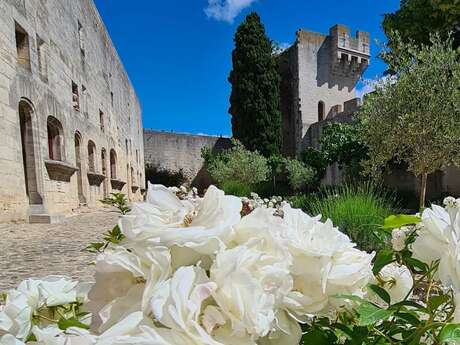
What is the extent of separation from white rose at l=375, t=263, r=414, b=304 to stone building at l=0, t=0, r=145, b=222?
313 inches

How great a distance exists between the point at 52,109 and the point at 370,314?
10.8 meters

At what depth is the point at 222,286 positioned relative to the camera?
44 centimetres

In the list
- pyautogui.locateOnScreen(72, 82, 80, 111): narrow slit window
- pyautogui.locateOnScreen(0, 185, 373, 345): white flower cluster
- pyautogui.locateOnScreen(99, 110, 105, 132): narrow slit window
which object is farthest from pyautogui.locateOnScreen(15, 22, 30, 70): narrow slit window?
pyautogui.locateOnScreen(0, 185, 373, 345): white flower cluster

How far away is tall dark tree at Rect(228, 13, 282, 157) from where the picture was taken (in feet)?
67.8

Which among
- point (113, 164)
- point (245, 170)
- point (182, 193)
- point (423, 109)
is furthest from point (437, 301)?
point (113, 164)

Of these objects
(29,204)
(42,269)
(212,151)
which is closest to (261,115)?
(212,151)

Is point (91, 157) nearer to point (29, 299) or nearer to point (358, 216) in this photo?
point (358, 216)

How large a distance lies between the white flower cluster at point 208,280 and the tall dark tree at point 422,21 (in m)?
10.8

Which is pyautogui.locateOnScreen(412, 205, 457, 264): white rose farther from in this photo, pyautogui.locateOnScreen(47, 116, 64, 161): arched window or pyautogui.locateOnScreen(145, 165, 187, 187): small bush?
pyautogui.locateOnScreen(145, 165, 187, 187): small bush

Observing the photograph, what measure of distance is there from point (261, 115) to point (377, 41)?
13.5 metres

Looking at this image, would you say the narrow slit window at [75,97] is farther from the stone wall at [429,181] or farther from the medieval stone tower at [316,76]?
the medieval stone tower at [316,76]

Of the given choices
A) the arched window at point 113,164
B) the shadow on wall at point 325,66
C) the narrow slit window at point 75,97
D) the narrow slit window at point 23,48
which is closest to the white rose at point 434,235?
the narrow slit window at point 23,48

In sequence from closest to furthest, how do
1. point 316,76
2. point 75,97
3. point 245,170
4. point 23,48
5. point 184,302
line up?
1. point 184,302
2. point 23,48
3. point 75,97
4. point 245,170
5. point 316,76

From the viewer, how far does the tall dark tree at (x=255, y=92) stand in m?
20.7
